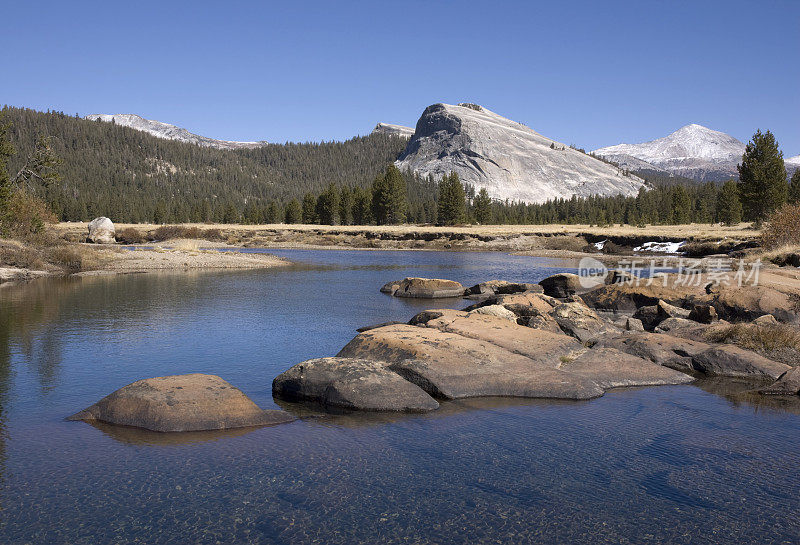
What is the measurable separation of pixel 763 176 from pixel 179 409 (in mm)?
89117

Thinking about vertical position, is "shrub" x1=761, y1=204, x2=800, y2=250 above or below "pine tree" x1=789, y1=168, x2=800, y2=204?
below

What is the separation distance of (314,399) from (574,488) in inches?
265

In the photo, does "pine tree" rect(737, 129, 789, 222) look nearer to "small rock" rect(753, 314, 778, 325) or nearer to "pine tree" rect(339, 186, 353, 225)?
"small rock" rect(753, 314, 778, 325)

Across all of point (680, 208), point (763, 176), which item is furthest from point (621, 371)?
point (680, 208)

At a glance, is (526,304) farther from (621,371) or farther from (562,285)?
(562,285)

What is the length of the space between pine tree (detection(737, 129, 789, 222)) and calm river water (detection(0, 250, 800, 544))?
77691 mm

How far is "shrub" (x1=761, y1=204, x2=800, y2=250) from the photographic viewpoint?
4666cm

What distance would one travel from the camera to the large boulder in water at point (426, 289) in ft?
112

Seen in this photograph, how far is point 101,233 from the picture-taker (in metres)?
78.9

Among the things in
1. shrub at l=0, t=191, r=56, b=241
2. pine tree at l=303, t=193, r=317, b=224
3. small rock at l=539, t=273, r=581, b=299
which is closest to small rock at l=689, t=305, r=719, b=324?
small rock at l=539, t=273, r=581, b=299

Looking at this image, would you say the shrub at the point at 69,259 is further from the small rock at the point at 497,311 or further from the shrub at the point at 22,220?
the small rock at the point at 497,311

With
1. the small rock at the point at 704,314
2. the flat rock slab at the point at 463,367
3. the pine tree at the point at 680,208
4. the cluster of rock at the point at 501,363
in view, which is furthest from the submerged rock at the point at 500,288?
the pine tree at the point at 680,208

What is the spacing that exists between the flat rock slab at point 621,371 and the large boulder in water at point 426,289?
56.3 ft

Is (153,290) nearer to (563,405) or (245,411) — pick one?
(245,411)
